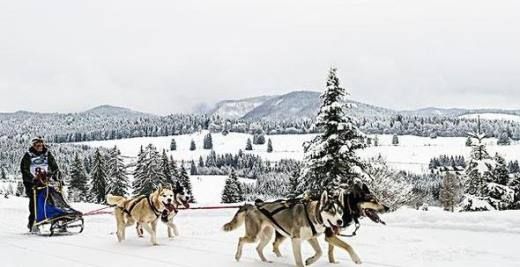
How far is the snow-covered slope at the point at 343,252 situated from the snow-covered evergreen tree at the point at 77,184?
173ft

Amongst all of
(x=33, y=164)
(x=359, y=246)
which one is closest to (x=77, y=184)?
(x=33, y=164)

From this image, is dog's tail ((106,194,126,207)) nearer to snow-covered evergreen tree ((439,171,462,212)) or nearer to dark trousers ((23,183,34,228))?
dark trousers ((23,183,34,228))

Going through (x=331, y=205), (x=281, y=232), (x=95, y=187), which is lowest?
(x=95, y=187)

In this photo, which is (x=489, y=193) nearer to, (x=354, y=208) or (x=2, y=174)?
(x=354, y=208)

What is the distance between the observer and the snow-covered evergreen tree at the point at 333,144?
25484 millimetres

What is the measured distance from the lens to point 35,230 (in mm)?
13078

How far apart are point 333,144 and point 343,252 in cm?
1674

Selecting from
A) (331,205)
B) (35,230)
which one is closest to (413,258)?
(331,205)

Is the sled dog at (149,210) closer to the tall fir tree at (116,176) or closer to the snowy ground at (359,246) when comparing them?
the snowy ground at (359,246)

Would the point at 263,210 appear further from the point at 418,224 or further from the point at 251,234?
the point at 418,224

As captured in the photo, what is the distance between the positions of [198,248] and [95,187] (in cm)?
5116

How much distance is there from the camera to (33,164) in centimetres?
1341

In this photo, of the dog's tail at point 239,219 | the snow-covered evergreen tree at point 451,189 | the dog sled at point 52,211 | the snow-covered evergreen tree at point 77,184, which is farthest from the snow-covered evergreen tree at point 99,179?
the dog's tail at point 239,219

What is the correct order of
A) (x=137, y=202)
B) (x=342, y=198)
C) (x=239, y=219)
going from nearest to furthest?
(x=342, y=198)
(x=239, y=219)
(x=137, y=202)
